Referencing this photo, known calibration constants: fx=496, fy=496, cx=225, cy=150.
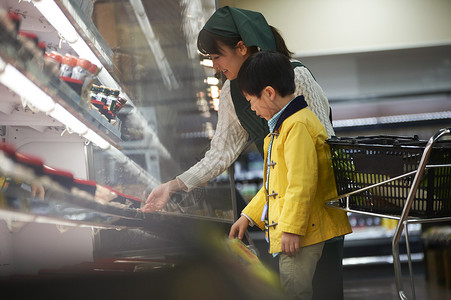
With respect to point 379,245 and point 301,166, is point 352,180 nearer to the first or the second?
point 301,166

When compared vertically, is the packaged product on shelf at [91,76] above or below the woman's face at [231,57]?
below

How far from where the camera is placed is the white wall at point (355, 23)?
14.8 ft

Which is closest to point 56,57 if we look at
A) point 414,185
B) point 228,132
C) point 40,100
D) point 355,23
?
point 40,100

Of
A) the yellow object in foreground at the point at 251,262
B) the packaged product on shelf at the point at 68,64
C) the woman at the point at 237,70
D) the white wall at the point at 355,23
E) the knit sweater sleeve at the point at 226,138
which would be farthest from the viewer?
the white wall at the point at 355,23

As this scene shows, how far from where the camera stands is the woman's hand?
1.36 metres

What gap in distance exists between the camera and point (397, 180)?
60.5 inches

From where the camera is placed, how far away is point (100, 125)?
3.70ft

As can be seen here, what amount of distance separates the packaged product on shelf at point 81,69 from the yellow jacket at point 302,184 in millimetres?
684

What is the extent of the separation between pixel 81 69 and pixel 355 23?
155 inches

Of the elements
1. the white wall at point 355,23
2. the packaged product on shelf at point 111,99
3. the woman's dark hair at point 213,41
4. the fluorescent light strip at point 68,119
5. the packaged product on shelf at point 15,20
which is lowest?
the fluorescent light strip at point 68,119

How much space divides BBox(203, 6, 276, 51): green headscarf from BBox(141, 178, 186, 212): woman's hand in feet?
1.84

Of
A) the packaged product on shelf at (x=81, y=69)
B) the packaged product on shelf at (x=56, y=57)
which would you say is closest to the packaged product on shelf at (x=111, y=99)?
the packaged product on shelf at (x=81, y=69)

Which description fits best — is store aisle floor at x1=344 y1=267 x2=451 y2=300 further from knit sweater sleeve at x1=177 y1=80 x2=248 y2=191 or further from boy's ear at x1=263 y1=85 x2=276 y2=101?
boy's ear at x1=263 y1=85 x2=276 y2=101

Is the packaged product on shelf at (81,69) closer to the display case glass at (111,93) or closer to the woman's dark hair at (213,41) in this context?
the display case glass at (111,93)
